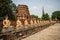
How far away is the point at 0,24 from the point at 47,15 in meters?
66.3

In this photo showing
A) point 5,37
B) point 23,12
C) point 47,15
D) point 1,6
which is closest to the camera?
point 5,37

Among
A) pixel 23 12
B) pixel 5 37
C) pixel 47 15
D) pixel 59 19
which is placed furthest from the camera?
pixel 59 19

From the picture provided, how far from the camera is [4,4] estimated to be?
29.6m

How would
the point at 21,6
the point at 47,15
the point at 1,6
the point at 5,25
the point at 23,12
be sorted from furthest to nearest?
the point at 47,15
the point at 21,6
the point at 23,12
the point at 1,6
the point at 5,25

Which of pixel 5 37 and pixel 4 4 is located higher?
pixel 4 4

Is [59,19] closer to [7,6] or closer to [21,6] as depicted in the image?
[21,6]

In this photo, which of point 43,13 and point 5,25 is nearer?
point 5,25

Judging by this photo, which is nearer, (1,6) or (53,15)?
(1,6)

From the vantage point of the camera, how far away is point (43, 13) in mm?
77688

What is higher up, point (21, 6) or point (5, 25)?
point (21, 6)

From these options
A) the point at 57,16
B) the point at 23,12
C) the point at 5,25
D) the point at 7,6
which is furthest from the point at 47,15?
the point at 5,25

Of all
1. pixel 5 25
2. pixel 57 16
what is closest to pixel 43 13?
pixel 57 16

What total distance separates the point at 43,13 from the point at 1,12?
50.4m

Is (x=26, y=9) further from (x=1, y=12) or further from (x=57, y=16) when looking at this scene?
(x=57, y=16)
